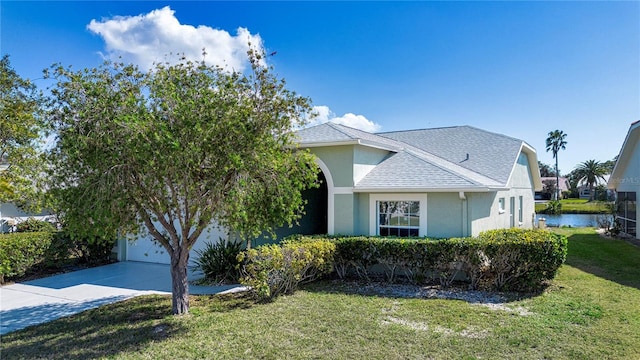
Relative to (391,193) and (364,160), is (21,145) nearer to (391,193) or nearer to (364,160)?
(364,160)

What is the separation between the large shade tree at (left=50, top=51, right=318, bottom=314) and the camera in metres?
6.48

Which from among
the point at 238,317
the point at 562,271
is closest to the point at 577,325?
the point at 562,271

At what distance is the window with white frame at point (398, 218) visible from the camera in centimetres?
1288

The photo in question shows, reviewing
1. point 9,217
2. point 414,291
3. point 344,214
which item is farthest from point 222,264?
point 9,217

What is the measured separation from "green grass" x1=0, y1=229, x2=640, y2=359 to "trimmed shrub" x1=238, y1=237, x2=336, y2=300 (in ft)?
1.39

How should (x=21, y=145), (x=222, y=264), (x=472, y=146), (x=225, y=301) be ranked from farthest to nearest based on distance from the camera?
(x=472, y=146), (x=21, y=145), (x=222, y=264), (x=225, y=301)

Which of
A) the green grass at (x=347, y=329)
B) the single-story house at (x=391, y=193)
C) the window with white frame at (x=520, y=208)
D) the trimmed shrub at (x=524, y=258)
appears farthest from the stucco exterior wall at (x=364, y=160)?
the window with white frame at (x=520, y=208)

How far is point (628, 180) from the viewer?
2188cm

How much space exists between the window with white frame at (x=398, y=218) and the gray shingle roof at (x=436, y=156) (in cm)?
86

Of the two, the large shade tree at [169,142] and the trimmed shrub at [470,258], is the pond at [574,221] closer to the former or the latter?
the trimmed shrub at [470,258]

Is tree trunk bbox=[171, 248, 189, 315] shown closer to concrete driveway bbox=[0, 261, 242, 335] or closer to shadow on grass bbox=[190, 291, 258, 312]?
shadow on grass bbox=[190, 291, 258, 312]

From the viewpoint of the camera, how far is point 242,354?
249 inches

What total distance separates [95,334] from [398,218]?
371 inches

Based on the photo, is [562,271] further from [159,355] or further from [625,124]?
[625,124]
